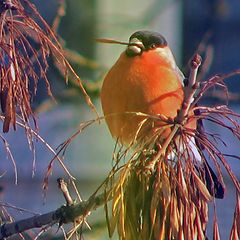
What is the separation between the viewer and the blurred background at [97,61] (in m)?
2.75

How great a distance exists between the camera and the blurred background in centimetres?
275

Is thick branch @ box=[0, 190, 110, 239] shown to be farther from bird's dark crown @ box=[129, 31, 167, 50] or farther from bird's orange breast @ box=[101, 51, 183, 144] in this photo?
bird's dark crown @ box=[129, 31, 167, 50]

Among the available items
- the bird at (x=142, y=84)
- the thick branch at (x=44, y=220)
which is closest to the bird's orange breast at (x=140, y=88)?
the bird at (x=142, y=84)

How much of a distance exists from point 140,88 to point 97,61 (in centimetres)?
59

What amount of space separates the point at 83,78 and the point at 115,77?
2.80 ft

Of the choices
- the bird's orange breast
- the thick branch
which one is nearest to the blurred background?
the bird's orange breast

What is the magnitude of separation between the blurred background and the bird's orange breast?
0.09m

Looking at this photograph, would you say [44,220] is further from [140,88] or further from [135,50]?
[135,50]

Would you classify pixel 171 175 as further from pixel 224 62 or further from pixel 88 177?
pixel 224 62

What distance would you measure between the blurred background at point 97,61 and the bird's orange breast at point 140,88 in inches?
3.7

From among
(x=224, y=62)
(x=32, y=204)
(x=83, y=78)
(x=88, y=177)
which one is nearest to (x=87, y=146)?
(x=88, y=177)

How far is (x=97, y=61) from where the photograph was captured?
276 centimetres

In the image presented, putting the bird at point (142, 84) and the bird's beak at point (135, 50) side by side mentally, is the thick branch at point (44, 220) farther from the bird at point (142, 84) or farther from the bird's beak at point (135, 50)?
the bird's beak at point (135, 50)

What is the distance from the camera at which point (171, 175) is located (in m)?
1.42
